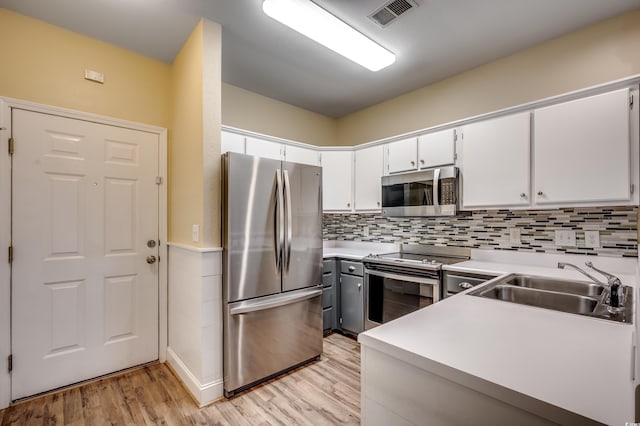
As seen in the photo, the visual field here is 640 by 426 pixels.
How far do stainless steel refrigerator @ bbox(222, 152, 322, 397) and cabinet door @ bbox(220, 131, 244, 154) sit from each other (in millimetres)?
566

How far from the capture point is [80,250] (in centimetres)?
235

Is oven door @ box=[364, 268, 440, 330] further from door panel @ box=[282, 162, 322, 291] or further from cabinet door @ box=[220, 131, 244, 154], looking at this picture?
cabinet door @ box=[220, 131, 244, 154]

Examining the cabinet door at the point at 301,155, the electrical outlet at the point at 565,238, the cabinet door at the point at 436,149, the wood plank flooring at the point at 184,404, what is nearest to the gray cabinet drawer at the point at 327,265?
the wood plank flooring at the point at 184,404

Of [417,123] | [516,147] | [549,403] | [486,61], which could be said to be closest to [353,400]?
[549,403]

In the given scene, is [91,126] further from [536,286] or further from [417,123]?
[536,286]

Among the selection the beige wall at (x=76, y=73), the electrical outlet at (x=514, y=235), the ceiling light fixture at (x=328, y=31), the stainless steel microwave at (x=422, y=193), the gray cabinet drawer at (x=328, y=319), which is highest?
the ceiling light fixture at (x=328, y=31)

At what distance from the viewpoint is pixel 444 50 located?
101 inches

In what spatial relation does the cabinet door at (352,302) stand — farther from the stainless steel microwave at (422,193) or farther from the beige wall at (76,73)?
the beige wall at (76,73)

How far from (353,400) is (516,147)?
7.70 feet

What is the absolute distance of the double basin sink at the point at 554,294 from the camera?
1568 millimetres

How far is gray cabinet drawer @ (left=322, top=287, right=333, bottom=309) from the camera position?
319 centimetres

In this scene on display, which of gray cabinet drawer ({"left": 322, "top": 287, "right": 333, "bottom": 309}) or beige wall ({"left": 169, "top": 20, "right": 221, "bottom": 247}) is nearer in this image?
beige wall ({"left": 169, "top": 20, "right": 221, "bottom": 247})

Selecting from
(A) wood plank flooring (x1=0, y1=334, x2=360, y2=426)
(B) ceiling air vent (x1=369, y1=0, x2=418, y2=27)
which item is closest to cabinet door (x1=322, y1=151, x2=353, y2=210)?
(B) ceiling air vent (x1=369, y1=0, x2=418, y2=27)

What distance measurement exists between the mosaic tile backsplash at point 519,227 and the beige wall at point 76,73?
8.88ft
